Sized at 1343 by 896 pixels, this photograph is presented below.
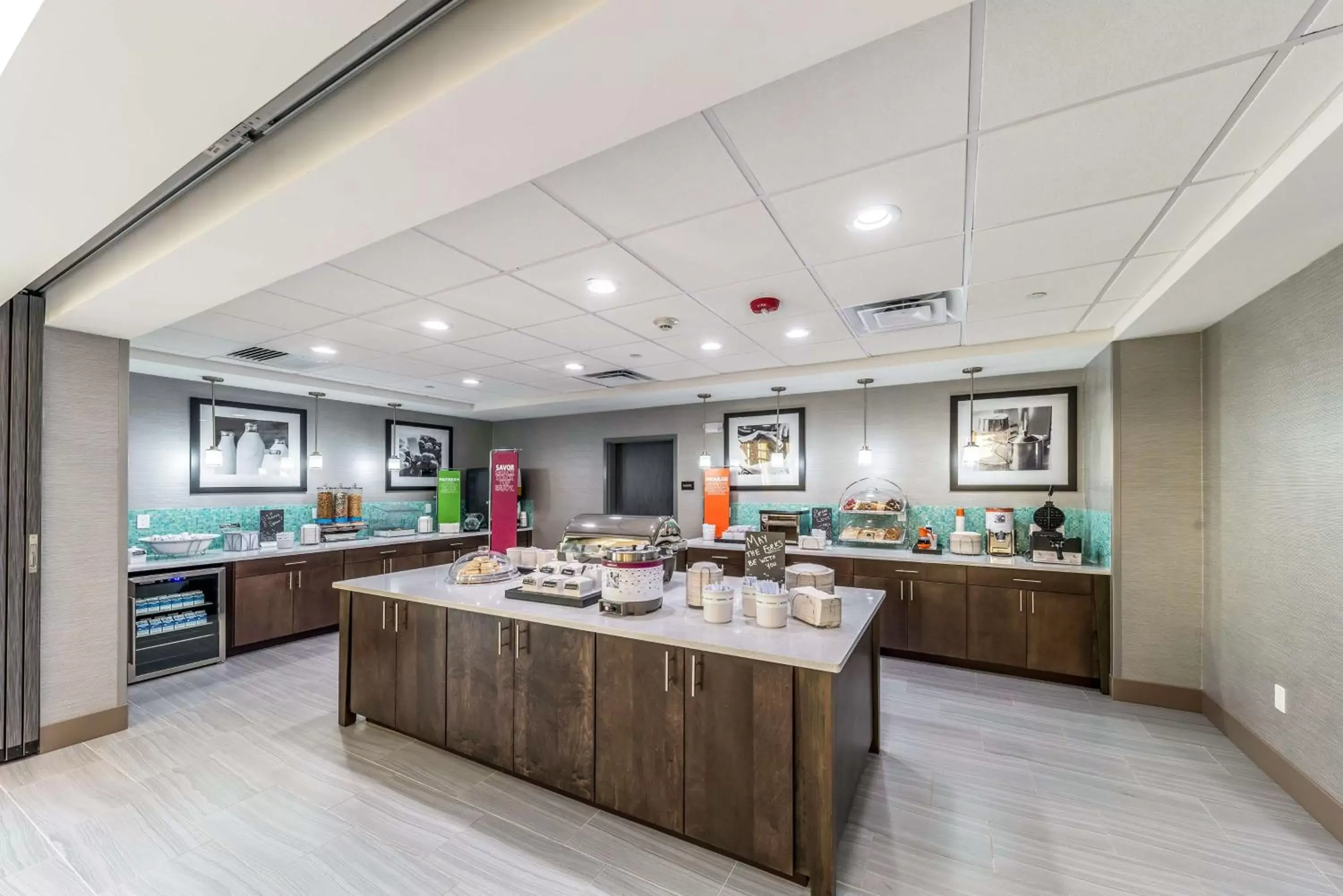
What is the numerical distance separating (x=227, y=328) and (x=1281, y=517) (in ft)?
20.5

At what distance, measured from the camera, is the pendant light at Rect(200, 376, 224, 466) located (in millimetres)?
4840

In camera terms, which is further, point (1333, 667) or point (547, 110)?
point (1333, 667)

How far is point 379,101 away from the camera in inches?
58.7

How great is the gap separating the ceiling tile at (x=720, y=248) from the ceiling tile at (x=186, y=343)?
3.42 metres

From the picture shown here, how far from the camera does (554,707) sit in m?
2.59

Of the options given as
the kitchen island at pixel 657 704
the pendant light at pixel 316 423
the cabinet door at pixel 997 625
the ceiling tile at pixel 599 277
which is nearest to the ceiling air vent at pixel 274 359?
the pendant light at pixel 316 423

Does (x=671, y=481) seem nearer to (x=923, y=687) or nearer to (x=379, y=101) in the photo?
(x=923, y=687)

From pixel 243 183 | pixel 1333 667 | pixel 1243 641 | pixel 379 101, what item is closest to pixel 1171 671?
pixel 1243 641

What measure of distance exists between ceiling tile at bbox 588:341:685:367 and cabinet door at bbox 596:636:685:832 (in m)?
2.37

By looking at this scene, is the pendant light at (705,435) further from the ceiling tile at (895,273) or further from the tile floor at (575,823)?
the tile floor at (575,823)

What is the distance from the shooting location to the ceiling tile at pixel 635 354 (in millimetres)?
4168

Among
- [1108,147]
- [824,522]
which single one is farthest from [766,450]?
[1108,147]

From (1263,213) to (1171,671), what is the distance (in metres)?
3.07

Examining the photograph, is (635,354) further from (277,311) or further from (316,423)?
(316,423)
